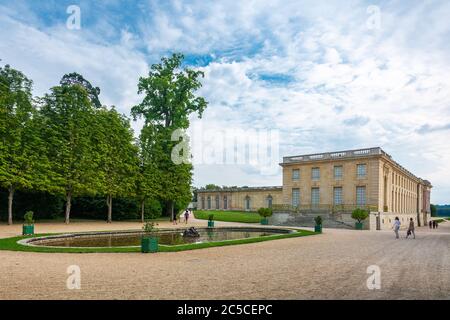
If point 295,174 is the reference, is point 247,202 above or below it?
below

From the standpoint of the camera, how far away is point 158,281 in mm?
8992

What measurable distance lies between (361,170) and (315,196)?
23.4 ft

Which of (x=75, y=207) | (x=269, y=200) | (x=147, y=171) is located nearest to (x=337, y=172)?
(x=147, y=171)

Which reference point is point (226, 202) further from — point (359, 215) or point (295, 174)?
point (359, 215)

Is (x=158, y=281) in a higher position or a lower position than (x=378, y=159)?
lower

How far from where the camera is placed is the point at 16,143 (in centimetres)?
2941

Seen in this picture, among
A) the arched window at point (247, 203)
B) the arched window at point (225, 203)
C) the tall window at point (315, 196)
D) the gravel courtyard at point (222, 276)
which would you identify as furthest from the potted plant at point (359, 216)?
the arched window at point (225, 203)

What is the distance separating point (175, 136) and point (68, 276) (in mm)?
32936

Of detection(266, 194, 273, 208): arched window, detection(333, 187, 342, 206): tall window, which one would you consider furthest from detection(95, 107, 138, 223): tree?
detection(266, 194, 273, 208): arched window

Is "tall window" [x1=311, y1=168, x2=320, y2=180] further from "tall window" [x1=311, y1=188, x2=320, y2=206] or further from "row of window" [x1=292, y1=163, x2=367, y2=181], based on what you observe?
"tall window" [x1=311, y1=188, x2=320, y2=206]

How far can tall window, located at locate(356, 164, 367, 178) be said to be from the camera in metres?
45.5

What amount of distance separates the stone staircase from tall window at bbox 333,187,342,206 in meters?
5.73
